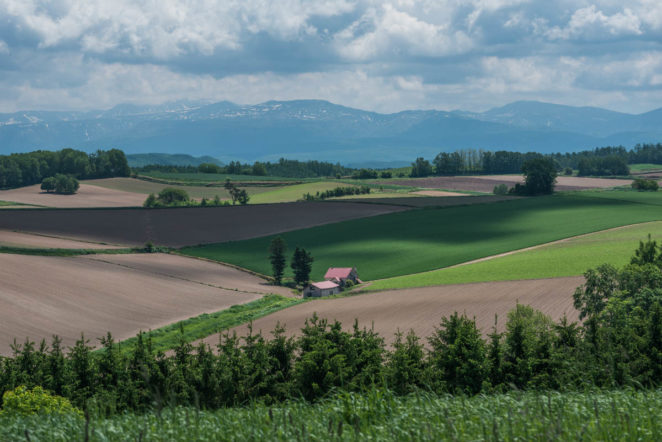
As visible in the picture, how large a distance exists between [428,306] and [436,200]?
83451 mm

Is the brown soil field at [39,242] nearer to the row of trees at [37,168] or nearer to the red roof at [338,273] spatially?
the red roof at [338,273]

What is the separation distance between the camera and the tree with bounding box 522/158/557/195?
142875 mm

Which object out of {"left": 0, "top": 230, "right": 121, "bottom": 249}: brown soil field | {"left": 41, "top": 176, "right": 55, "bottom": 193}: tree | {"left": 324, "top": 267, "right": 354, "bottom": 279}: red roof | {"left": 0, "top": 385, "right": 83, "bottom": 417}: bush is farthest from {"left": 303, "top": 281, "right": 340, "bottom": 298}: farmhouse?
{"left": 41, "top": 176, "right": 55, "bottom": 193}: tree

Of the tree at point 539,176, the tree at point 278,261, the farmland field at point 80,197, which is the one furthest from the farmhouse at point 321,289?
the tree at point 539,176

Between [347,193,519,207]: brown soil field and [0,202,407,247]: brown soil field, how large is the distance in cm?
501

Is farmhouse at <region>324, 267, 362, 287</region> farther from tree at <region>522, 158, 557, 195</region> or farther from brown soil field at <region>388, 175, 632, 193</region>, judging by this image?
brown soil field at <region>388, 175, 632, 193</region>

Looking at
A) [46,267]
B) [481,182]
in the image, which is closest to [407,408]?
[46,267]

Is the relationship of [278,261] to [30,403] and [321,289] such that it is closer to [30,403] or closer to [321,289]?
[321,289]

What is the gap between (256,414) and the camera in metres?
8.94

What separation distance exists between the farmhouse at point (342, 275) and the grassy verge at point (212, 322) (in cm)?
840

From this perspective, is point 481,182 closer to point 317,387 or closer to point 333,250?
point 333,250

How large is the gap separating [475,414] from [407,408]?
0.94 m

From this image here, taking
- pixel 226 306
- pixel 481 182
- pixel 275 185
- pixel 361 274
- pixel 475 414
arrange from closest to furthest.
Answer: pixel 475 414 → pixel 226 306 → pixel 361 274 → pixel 481 182 → pixel 275 185

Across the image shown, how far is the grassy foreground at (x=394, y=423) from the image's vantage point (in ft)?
24.4
